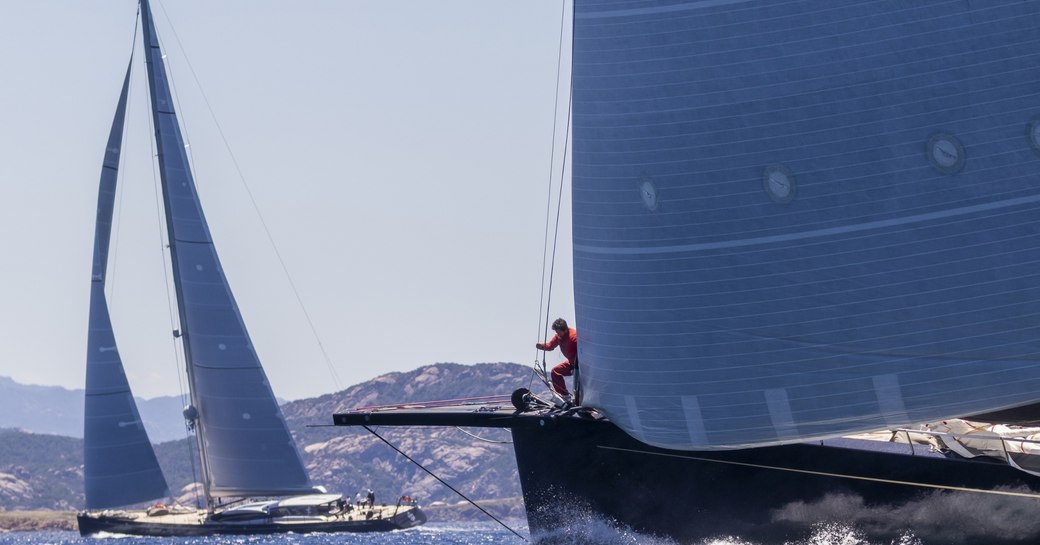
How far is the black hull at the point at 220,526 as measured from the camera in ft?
164

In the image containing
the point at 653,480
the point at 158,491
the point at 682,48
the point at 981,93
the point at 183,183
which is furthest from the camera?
the point at 158,491

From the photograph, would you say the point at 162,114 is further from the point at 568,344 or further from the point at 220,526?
the point at 568,344

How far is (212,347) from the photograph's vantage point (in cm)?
4341

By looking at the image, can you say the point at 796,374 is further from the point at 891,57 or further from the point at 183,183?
the point at 183,183

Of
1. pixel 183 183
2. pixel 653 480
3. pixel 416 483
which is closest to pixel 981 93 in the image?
pixel 653 480

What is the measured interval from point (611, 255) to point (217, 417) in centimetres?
3139

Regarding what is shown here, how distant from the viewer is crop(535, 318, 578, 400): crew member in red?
1862 centimetres

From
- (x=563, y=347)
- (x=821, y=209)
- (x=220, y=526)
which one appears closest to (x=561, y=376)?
(x=563, y=347)

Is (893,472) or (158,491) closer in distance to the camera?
(893,472)

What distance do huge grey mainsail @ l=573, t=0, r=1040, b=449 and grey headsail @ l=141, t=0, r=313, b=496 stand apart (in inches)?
1163

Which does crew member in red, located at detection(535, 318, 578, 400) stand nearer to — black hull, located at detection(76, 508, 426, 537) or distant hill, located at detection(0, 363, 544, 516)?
black hull, located at detection(76, 508, 426, 537)

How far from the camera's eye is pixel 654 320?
14828 millimetres

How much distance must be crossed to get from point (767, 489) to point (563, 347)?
3.62 meters

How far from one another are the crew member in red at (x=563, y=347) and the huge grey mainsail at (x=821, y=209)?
3.47 m
